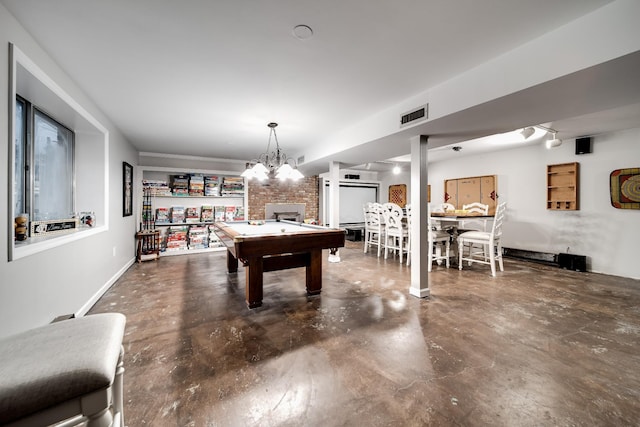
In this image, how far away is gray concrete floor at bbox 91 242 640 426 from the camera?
1.35 meters

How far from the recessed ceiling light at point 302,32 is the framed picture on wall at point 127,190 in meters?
4.01

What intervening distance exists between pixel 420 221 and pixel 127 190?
16.3 feet

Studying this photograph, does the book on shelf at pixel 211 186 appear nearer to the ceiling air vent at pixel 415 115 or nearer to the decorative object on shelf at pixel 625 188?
the ceiling air vent at pixel 415 115

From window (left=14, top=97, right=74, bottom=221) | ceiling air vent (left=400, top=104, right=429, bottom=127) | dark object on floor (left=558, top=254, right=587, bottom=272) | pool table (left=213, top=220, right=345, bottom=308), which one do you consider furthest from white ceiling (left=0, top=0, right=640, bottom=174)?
dark object on floor (left=558, top=254, right=587, bottom=272)

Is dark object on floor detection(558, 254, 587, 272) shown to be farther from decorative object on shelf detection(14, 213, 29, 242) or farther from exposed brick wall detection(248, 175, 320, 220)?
decorative object on shelf detection(14, 213, 29, 242)

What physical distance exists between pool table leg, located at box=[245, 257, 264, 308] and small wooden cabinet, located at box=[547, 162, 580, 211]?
18.7 feet

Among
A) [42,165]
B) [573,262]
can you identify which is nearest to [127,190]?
[42,165]

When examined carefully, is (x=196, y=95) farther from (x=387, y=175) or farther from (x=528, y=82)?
(x=387, y=175)

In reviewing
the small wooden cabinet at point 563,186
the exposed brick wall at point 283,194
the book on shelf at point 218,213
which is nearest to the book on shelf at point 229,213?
the book on shelf at point 218,213

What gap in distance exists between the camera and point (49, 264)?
1.98m

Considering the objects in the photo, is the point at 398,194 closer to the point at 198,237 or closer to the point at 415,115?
the point at 415,115

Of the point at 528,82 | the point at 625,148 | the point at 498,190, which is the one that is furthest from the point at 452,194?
the point at 528,82

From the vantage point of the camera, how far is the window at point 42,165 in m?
2.19

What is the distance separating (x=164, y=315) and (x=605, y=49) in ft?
13.6
